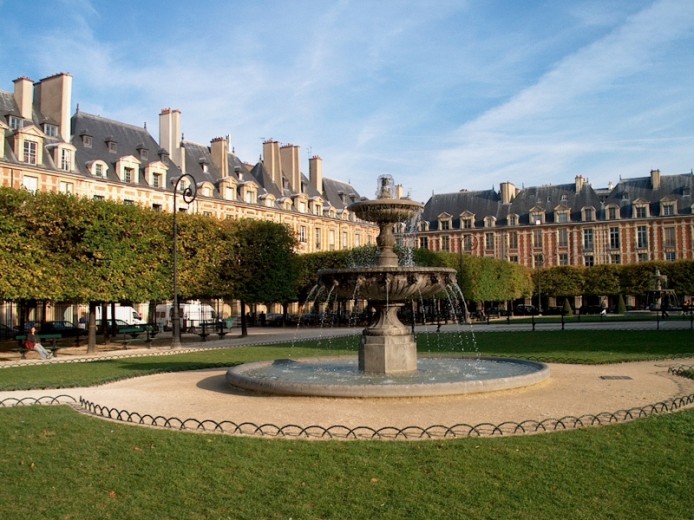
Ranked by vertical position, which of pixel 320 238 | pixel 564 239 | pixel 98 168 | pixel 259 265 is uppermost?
pixel 98 168

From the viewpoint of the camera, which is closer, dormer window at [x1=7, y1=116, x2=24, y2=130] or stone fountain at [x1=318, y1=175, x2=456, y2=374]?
stone fountain at [x1=318, y1=175, x2=456, y2=374]

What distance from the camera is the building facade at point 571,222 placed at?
6988cm

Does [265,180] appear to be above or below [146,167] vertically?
above

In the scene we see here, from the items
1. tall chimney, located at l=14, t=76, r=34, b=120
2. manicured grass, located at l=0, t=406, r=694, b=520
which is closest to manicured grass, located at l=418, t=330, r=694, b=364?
manicured grass, located at l=0, t=406, r=694, b=520

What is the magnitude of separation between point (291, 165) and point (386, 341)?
5139 centimetres

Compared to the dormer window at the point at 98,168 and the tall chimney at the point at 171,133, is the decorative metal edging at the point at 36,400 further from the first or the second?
the tall chimney at the point at 171,133

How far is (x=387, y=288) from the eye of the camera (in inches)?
491

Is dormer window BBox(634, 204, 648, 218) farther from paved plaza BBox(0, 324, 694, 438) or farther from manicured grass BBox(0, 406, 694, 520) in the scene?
manicured grass BBox(0, 406, 694, 520)

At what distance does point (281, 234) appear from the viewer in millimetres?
35062

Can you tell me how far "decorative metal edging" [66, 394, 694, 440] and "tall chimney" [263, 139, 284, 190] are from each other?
2084 inches

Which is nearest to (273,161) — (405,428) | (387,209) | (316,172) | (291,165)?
(291,165)

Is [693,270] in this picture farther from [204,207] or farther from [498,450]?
[498,450]

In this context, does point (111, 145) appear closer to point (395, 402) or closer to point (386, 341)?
point (386, 341)

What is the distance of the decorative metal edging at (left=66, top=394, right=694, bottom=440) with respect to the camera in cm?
777
